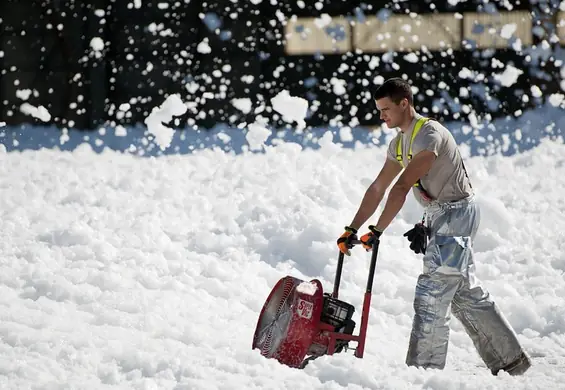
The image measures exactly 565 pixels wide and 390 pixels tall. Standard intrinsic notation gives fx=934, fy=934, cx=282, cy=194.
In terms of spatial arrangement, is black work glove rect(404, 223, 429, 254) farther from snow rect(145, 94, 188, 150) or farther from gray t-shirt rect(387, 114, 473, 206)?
snow rect(145, 94, 188, 150)

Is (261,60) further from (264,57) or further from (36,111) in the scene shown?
(36,111)

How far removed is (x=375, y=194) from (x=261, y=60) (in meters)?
6.27

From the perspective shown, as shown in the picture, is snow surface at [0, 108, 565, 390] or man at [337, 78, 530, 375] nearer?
snow surface at [0, 108, 565, 390]

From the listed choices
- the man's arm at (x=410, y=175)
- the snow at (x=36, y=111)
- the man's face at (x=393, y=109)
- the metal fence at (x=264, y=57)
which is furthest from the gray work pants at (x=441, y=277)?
the snow at (x=36, y=111)

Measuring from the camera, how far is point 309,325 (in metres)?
3.96

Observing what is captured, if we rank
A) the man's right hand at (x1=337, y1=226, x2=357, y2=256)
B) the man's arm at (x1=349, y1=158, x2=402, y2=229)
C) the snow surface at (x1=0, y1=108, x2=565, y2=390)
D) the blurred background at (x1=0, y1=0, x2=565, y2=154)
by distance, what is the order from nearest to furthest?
1. the snow surface at (x1=0, y1=108, x2=565, y2=390)
2. the man's right hand at (x1=337, y1=226, x2=357, y2=256)
3. the man's arm at (x1=349, y1=158, x2=402, y2=229)
4. the blurred background at (x1=0, y1=0, x2=565, y2=154)

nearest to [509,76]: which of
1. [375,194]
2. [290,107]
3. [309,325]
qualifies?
[290,107]

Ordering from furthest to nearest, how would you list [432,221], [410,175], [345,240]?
[432,221] → [345,240] → [410,175]

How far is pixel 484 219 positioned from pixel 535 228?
1.21 feet

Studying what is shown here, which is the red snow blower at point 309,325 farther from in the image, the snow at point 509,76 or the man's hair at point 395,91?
the snow at point 509,76

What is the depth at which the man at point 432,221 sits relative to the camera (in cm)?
399

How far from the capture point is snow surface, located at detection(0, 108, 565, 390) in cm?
379

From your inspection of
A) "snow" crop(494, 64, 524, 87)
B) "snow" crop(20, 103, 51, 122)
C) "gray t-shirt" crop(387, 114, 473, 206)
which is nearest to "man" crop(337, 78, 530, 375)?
"gray t-shirt" crop(387, 114, 473, 206)

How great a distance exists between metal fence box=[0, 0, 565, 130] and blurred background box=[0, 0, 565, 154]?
1 cm
